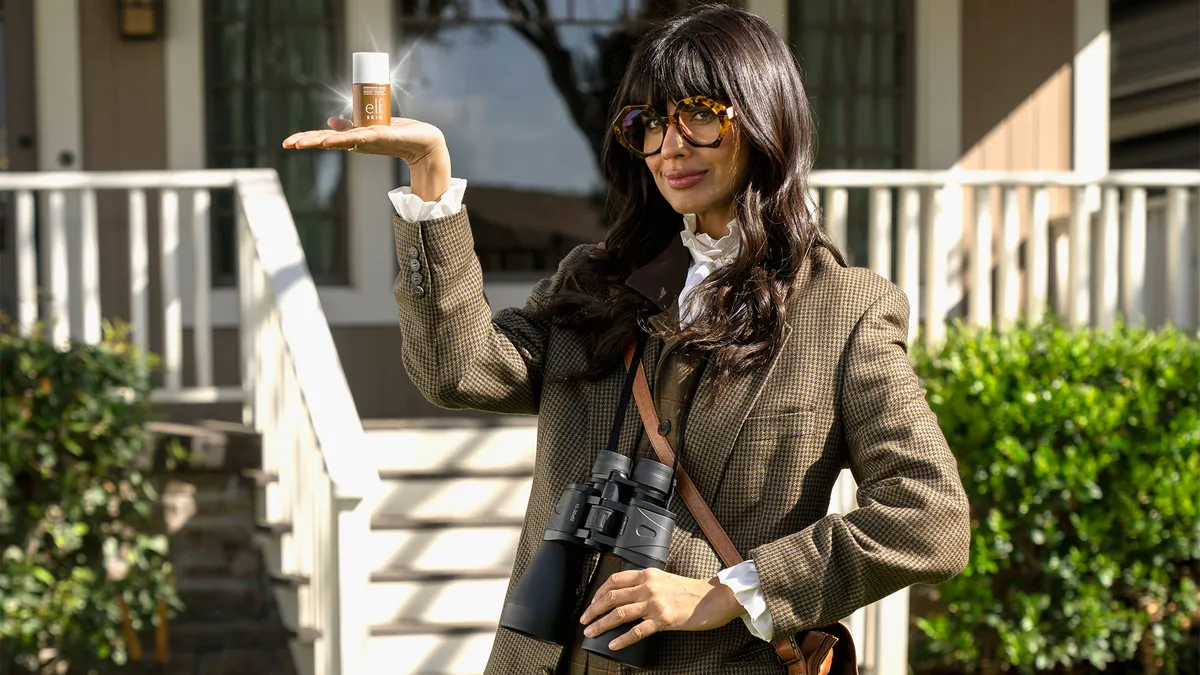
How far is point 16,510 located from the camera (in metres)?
4.29

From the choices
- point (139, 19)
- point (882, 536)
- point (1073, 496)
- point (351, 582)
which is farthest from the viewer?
point (139, 19)

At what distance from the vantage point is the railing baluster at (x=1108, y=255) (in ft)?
17.1

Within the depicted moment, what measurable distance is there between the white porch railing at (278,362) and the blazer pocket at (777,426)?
1.75 m

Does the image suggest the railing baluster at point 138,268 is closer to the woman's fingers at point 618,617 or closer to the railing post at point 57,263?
the railing post at point 57,263

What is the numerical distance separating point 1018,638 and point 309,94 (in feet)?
12.2

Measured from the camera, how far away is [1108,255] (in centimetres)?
521

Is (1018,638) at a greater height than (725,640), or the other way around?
(725,640)

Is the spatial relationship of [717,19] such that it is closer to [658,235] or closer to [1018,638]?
[658,235]

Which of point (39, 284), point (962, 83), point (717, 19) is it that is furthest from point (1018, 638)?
point (39, 284)

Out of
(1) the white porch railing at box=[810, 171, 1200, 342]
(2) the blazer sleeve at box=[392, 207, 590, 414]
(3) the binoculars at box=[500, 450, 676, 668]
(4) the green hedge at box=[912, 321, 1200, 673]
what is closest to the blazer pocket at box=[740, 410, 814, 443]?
(3) the binoculars at box=[500, 450, 676, 668]

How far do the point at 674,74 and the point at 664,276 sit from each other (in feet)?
0.90

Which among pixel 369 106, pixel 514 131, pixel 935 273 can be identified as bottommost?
pixel 935 273

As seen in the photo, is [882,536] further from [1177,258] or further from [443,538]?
[1177,258]

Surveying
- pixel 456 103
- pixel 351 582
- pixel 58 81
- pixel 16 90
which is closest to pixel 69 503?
pixel 351 582
